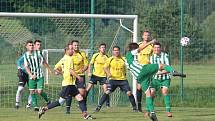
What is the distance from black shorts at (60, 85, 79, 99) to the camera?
59.1 feet

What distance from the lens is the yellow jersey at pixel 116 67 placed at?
69.2ft

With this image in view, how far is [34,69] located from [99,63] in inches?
84.8

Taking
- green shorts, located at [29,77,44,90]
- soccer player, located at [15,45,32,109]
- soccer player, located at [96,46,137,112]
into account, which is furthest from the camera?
soccer player, located at [15,45,32,109]

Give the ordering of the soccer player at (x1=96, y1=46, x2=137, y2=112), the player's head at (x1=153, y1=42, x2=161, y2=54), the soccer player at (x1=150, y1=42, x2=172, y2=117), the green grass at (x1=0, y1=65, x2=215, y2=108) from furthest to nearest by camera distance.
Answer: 1. the green grass at (x1=0, y1=65, x2=215, y2=108)
2. the soccer player at (x1=96, y1=46, x2=137, y2=112)
3. the soccer player at (x1=150, y1=42, x2=172, y2=117)
4. the player's head at (x1=153, y1=42, x2=161, y2=54)

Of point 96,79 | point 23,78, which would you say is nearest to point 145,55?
point 96,79

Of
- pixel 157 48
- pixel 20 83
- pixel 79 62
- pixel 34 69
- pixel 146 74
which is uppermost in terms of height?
pixel 157 48

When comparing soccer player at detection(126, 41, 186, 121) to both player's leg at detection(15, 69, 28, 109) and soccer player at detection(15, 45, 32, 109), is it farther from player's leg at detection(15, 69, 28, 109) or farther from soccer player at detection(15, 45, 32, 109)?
player's leg at detection(15, 69, 28, 109)

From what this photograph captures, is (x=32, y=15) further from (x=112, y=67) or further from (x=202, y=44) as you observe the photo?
(x=202, y=44)

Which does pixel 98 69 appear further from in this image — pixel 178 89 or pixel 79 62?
pixel 178 89

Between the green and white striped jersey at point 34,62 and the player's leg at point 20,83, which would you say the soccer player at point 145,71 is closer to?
the green and white striped jersey at point 34,62

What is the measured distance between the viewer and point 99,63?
73.7ft

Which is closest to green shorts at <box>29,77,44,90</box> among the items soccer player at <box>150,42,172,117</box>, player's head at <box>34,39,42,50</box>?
player's head at <box>34,39,42,50</box>

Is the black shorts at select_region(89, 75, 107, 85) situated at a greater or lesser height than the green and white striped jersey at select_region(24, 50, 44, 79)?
lesser

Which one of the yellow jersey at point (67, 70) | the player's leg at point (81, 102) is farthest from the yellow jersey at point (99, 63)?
the player's leg at point (81, 102)
